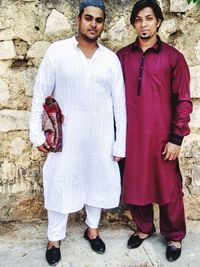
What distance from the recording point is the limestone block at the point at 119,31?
3.47 metres

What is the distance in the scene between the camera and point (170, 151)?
3.05 meters

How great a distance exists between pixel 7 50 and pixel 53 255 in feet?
4.80

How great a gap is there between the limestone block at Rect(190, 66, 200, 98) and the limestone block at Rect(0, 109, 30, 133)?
122 cm

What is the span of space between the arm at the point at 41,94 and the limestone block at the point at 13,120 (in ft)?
1.88

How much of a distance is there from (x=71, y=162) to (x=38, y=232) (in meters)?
0.82

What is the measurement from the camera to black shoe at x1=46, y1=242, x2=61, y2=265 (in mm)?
3153

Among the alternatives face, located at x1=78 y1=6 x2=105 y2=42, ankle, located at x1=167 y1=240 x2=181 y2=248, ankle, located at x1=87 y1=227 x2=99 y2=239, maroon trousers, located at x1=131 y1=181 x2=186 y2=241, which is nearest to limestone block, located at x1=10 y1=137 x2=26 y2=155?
ankle, located at x1=87 y1=227 x2=99 y2=239

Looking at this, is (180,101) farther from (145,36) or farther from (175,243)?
(175,243)

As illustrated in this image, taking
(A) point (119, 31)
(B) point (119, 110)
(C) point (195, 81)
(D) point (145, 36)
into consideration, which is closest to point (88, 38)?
(D) point (145, 36)

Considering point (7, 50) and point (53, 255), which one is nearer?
point (53, 255)

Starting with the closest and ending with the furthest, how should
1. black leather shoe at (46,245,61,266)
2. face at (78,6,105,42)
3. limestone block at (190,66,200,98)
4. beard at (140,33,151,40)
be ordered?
1. face at (78,6,105,42)
2. beard at (140,33,151,40)
3. black leather shoe at (46,245,61,266)
4. limestone block at (190,66,200,98)

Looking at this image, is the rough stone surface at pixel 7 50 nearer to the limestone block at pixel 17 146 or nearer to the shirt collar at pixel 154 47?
the limestone block at pixel 17 146

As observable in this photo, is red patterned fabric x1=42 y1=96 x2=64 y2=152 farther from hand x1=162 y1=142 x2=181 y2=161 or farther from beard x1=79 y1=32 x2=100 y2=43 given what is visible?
hand x1=162 y1=142 x2=181 y2=161

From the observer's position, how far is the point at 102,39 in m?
3.49
